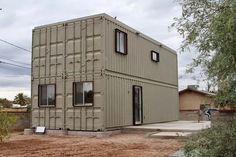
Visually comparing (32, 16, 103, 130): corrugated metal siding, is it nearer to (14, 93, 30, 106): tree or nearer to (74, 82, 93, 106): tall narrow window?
(74, 82, 93, 106): tall narrow window

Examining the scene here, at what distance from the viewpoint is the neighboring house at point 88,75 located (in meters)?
14.7

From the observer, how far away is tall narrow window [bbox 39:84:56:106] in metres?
16.0

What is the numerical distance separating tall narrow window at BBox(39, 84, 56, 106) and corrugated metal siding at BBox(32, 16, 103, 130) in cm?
21

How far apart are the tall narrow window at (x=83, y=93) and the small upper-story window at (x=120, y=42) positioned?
6.98 feet

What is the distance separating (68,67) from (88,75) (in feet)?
3.96

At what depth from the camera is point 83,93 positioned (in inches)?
592

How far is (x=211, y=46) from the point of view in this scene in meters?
4.88

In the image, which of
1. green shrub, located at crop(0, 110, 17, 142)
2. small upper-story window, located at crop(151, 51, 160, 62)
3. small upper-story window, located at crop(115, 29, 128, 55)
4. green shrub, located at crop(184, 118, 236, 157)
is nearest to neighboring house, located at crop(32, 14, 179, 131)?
small upper-story window, located at crop(115, 29, 128, 55)

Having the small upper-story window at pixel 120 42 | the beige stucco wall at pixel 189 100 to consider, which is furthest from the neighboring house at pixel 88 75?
the beige stucco wall at pixel 189 100

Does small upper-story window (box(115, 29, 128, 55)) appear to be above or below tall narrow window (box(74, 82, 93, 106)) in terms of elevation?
above

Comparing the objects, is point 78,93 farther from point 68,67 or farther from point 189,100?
point 189,100

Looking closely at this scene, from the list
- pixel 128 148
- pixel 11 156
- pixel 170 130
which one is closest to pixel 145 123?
pixel 170 130

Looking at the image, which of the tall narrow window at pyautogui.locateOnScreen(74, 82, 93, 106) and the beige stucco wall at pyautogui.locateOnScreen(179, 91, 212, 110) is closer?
the tall narrow window at pyautogui.locateOnScreen(74, 82, 93, 106)

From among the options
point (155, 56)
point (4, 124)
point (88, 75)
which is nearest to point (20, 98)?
point (155, 56)
